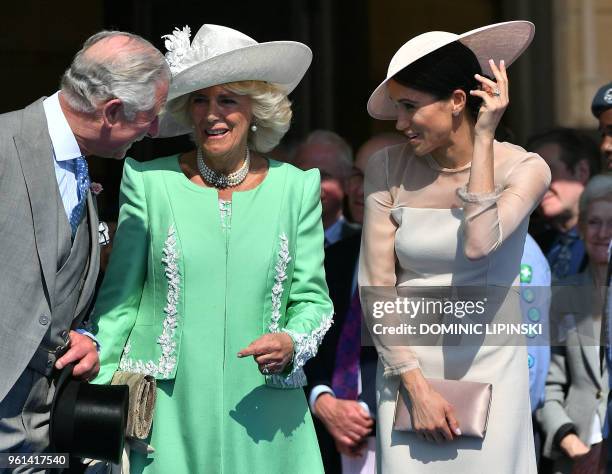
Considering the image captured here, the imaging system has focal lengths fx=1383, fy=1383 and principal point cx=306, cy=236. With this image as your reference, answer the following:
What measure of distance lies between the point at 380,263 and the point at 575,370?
1.60 meters

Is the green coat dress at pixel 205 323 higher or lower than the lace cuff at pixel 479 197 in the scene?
lower

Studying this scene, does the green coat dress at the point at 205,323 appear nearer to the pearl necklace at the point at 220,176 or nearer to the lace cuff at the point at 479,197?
the pearl necklace at the point at 220,176

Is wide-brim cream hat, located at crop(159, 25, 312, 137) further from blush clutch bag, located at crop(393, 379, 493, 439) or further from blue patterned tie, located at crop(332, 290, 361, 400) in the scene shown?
blush clutch bag, located at crop(393, 379, 493, 439)

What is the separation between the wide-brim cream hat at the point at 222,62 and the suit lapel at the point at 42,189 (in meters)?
0.72

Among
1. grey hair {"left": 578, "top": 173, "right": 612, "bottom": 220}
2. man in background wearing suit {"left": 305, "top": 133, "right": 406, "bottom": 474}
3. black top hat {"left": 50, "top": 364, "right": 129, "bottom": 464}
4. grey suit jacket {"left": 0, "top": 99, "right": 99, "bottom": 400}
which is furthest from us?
grey hair {"left": 578, "top": 173, "right": 612, "bottom": 220}

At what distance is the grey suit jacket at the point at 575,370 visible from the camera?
18.5 ft

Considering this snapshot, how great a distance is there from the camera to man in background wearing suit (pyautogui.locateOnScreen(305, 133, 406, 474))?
16.6 ft

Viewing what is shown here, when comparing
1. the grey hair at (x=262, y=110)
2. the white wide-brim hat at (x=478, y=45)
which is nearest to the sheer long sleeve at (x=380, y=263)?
the white wide-brim hat at (x=478, y=45)

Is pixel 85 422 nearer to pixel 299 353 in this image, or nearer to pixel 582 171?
pixel 299 353

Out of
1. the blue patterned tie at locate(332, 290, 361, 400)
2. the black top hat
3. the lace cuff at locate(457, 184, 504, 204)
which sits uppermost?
the lace cuff at locate(457, 184, 504, 204)

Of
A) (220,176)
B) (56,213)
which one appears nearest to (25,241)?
(56,213)

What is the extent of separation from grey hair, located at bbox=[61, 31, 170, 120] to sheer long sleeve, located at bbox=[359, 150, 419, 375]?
2.93ft

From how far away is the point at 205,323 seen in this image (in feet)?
14.4

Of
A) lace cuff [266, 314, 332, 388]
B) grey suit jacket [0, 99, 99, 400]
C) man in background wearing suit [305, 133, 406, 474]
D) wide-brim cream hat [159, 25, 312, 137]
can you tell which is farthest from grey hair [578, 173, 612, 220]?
grey suit jacket [0, 99, 99, 400]
